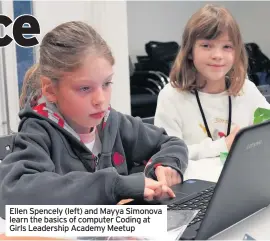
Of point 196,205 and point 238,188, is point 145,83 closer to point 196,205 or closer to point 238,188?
point 196,205

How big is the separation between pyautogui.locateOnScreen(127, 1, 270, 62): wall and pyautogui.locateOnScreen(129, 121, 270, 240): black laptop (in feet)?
13.8

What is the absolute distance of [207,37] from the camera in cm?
154

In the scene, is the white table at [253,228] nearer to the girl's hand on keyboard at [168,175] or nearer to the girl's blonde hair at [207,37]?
the girl's hand on keyboard at [168,175]

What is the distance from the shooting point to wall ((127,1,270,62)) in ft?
16.1

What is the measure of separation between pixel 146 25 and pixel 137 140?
399 centimetres

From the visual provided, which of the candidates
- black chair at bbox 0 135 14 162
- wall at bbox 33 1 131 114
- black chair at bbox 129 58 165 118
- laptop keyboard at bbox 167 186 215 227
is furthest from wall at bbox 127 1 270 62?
laptop keyboard at bbox 167 186 215 227

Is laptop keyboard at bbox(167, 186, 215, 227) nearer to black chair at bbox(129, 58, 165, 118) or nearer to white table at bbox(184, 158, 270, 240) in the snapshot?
white table at bbox(184, 158, 270, 240)

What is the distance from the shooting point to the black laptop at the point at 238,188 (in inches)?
24.3

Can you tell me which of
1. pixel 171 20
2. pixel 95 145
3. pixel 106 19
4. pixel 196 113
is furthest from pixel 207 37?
pixel 171 20

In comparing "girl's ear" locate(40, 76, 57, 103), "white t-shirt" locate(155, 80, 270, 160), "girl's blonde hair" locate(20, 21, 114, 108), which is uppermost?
"girl's blonde hair" locate(20, 21, 114, 108)

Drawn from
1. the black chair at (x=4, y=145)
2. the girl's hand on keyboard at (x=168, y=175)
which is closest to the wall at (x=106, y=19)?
the black chair at (x=4, y=145)

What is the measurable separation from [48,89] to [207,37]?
0.76 metres

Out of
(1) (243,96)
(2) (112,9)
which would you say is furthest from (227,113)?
(2) (112,9)

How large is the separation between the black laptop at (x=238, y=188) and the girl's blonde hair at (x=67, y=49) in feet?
1.10
